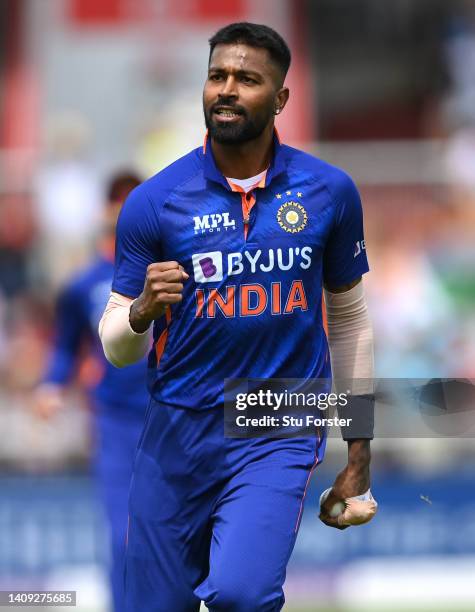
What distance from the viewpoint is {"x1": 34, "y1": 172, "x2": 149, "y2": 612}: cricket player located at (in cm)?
746

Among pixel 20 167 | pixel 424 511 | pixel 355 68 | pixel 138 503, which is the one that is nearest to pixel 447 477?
pixel 424 511

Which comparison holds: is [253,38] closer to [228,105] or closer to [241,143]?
[228,105]

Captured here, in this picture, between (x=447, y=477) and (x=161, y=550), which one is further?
(x=447, y=477)

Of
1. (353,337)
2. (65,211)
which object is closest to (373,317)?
(65,211)

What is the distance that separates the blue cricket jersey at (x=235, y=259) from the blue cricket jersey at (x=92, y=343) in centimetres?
277

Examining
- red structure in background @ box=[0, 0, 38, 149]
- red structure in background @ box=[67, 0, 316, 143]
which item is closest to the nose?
red structure in background @ box=[67, 0, 316, 143]

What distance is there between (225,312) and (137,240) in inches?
15.5

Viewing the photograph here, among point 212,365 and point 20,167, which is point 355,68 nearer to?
point 20,167

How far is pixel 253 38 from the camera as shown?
4.74m

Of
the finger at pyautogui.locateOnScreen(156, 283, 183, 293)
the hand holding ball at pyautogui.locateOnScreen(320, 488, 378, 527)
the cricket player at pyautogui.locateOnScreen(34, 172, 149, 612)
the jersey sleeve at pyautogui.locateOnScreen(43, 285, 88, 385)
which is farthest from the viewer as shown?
the jersey sleeve at pyautogui.locateOnScreen(43, 285, 88, 385)

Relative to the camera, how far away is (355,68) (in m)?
19.7

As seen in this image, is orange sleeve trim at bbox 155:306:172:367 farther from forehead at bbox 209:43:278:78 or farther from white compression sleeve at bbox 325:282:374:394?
forehead at bbox 209:43:278:78

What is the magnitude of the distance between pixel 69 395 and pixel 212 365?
254 inches

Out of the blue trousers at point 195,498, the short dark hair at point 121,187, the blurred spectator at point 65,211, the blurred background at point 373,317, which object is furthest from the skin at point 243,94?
the blurred spectator at point 65,211
